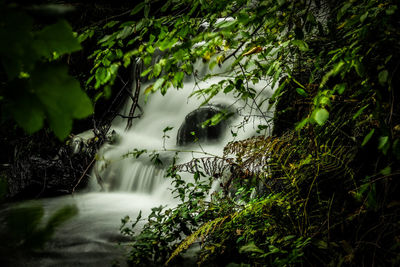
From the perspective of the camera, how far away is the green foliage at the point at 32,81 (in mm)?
566

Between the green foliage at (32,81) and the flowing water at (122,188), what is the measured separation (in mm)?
1471

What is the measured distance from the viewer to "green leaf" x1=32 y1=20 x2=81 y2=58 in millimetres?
606

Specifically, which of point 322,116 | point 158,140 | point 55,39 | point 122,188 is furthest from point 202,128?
point 55,39

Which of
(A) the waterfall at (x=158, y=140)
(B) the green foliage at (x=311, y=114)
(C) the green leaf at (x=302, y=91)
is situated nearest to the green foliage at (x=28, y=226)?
(A) the waterfall at (x=158, y=140)

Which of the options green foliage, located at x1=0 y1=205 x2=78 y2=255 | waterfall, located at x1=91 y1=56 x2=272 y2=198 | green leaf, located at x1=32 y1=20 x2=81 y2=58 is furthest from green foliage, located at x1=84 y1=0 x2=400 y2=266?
waterfall, located at x1=91 y1=56 x2=272 y2=198

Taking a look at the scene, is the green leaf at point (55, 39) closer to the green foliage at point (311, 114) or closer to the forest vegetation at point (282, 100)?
the forest vegetation at point (282, 100)

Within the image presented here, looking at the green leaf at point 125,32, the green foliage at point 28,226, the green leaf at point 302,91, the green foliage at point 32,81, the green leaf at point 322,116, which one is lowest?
the green foliage at point 28,226

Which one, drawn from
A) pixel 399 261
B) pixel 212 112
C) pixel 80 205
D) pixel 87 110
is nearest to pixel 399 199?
pixel 399 261

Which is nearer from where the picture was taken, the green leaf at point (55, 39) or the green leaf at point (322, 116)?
the green leaf at point (55, 39)

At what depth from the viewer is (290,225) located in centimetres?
210

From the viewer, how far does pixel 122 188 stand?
261 inches

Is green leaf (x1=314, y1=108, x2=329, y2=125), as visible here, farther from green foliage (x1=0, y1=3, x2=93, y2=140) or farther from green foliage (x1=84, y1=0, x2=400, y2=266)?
green foliage (x1=0, y1=3, x2=93, y2=140)

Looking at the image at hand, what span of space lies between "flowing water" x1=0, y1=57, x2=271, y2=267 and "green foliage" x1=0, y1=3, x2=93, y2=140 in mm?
1471

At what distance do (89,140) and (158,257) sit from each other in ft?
17.5
